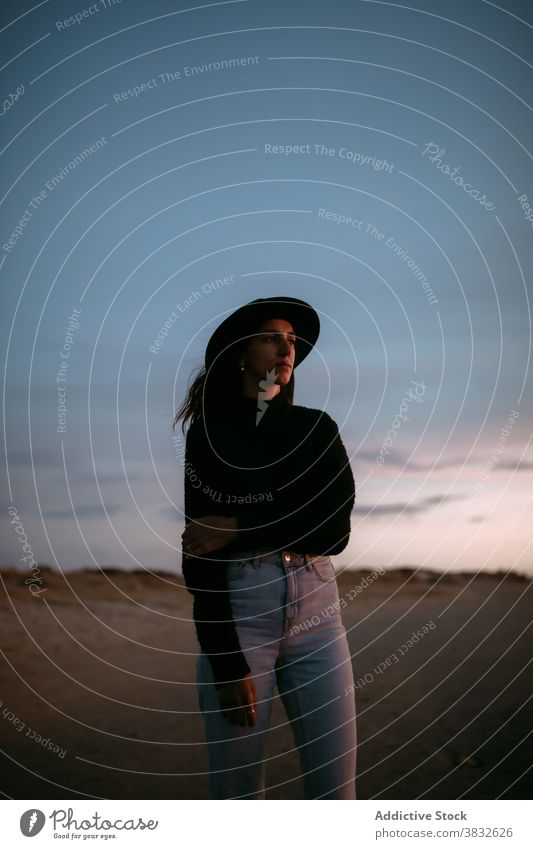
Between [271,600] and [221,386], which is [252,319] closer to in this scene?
[221,386]

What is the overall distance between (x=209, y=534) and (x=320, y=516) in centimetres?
49

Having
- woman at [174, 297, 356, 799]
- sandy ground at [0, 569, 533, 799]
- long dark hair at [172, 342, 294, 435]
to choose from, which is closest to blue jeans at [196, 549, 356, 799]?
woman at [174, 297, 356, 799]

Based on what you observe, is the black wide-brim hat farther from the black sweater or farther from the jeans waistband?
the jeans waistband

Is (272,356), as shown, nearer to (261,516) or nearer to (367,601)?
(261,516)

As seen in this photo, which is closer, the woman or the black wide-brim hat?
the woman

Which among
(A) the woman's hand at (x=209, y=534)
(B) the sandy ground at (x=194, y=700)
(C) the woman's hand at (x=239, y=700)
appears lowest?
(B) the sandy ground at (x=194, y=700)

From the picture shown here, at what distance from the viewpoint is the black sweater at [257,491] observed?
3.43 m

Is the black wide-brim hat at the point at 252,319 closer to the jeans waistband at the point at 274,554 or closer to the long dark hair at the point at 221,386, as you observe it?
the long dark hair at the point at 221,386

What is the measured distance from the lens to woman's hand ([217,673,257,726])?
3.40 m

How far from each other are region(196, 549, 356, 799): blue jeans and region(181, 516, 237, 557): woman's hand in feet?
0.38

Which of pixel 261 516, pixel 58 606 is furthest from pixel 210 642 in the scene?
pixel 58 606

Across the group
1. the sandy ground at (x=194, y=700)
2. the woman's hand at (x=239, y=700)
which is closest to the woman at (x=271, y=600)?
the woman's hand at (x=239, y=700)

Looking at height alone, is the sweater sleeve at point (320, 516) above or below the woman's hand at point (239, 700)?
above
